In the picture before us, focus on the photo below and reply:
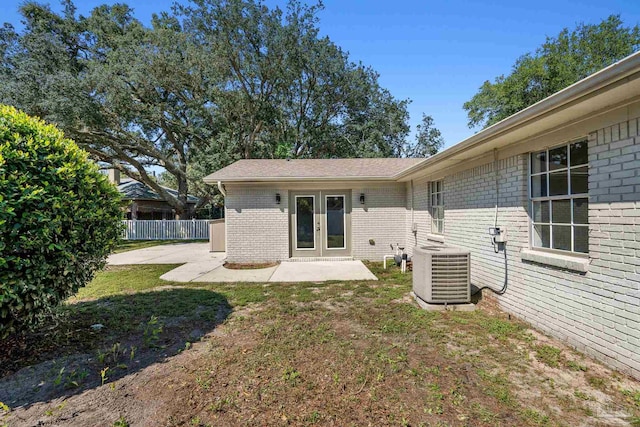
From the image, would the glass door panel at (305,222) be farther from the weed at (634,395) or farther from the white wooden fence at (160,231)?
the white wooden fence at (160,231)

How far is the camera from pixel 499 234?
473cm

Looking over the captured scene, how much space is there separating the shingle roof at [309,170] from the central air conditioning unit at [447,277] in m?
4.53

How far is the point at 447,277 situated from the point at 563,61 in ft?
86.2

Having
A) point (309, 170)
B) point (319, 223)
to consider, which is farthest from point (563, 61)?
point (319, 223)

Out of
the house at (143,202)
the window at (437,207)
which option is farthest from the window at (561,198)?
the house at (143,202)

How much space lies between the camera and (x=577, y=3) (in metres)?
9.96

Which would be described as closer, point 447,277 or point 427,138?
point 447,277

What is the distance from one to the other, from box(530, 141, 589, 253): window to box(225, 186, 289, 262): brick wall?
683 centimetres

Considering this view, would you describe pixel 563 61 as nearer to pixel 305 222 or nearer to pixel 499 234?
pixel 305 222

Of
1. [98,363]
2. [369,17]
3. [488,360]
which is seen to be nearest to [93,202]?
[98,363]

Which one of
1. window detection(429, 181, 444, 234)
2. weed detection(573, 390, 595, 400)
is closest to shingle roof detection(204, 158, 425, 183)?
window detection(429, 181, 444, 234)

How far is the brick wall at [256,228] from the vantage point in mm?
9438

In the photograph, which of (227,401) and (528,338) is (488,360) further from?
(227,401)

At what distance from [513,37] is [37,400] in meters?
15.2
